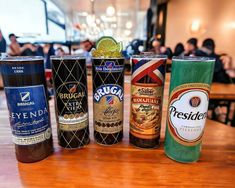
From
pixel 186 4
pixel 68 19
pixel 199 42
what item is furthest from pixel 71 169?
pixel 68 19

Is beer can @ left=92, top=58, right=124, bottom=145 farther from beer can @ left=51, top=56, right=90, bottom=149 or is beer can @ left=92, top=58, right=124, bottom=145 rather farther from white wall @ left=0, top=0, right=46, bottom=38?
white wall @ left=0, top=0, right=46, bottom=38

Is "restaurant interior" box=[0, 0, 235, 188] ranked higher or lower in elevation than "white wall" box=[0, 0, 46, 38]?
lower

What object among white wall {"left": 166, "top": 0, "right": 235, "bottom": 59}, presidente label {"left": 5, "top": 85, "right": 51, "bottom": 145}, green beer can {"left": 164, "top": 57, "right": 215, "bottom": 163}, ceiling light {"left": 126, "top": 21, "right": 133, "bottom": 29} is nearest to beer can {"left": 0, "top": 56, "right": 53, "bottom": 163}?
presidente label {"left": 5, "top": 85, "right": 51, "bottom": 145}

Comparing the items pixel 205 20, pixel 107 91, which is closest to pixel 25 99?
pixel 107 91

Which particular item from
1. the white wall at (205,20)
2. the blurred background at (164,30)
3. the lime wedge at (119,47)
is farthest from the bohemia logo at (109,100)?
the white wall at (205,20)

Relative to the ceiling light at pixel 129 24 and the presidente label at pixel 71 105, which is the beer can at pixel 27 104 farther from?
the ceiling light at pixel 129 24

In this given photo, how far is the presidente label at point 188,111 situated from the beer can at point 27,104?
26cm

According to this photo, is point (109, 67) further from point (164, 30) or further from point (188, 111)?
point (164, 30)

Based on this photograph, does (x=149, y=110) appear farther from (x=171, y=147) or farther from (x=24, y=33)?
(x=24, y=33)

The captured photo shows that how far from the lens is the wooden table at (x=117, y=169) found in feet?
1.06

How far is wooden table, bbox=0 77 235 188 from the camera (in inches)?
12.8

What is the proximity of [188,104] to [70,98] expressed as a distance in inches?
9.4

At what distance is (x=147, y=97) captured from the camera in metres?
0.39

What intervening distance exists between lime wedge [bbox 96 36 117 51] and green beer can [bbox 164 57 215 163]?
141 mm
